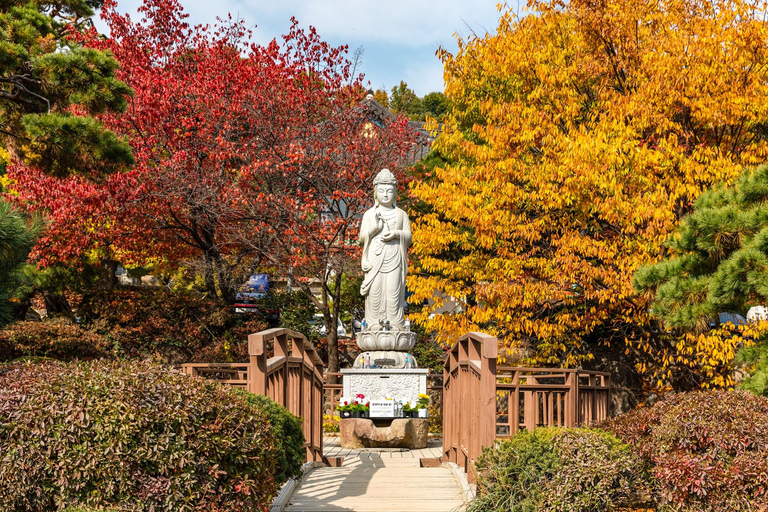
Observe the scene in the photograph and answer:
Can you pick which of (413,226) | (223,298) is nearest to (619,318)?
(413,226)

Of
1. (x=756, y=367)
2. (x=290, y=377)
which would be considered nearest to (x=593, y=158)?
(x=756, y=367)

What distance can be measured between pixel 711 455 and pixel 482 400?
1599mm

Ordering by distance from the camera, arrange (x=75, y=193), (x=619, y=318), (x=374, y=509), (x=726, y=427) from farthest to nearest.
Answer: (x=75, y=193) < (x=619, y=318) < (x=374, y=509) < (x=726, y=427)

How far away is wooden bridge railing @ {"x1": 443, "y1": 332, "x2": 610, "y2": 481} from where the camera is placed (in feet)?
17.7

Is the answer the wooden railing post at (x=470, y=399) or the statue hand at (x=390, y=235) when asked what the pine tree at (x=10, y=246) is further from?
the statue hand at (x=390, y=235)

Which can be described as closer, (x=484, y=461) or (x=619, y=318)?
(x=484, y=461)

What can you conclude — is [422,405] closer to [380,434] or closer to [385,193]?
[380,434]

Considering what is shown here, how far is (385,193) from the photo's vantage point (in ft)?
35.9

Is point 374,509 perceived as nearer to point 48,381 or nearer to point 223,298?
point 48,381

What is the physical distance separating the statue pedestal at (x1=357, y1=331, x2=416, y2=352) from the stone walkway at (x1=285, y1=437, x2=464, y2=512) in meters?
2.21

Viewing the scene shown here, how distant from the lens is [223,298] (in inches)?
622

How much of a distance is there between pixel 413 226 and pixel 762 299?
21.6 ft

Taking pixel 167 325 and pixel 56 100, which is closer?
pixel 56 100

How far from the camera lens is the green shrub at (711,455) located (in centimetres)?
425
